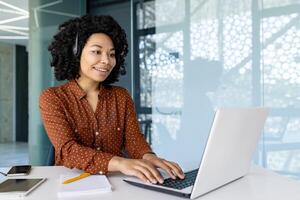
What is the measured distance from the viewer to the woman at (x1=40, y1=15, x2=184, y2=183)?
1443mm

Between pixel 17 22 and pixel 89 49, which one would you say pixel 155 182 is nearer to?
pixel 89 49

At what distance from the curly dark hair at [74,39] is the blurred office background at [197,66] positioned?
1.33m

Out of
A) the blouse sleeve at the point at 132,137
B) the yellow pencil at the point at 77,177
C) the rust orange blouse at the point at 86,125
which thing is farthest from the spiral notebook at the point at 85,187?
the blouse sleeve at the point at 132,137

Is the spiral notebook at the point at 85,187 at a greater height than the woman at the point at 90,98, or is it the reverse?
the woman at the point at 90,98

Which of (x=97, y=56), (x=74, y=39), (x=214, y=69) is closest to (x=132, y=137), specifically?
(x=97, y=56)

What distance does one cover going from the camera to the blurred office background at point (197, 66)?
119 inches

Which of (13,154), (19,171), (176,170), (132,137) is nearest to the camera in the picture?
(176,170)

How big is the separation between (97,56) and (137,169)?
2.18 feet

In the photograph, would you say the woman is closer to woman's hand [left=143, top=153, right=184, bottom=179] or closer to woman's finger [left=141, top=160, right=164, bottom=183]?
woman's hand [left=143, top=153, right=184, bottom=179]

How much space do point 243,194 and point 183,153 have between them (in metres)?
2.64

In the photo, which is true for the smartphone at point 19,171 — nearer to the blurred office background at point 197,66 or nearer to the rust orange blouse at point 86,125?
the rust orange blouse at point 86,125

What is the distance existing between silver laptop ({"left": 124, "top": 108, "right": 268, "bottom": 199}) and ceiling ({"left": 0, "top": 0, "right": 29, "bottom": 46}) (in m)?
4.38

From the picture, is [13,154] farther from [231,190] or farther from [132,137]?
[231,190]

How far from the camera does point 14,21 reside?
634cm
